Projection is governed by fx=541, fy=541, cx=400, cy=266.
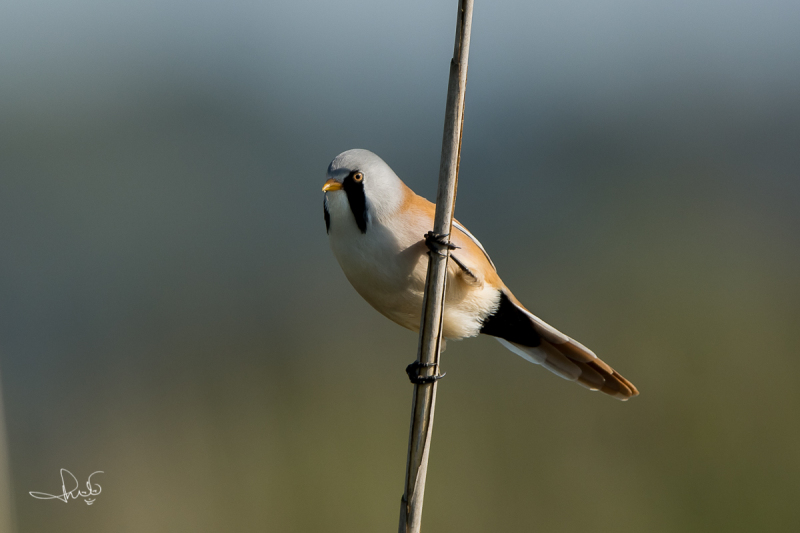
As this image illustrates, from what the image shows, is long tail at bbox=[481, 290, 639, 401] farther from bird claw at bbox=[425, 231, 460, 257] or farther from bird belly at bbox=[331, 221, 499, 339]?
bird claw at bbox=[425, 231, 460, 257]

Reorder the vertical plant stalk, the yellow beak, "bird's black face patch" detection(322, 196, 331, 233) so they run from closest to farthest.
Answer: the vertical plant stalk < the yellow beak < "bird's black face patch" detection(322, 196, 331, 233)

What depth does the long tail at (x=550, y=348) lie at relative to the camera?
7.18 feet

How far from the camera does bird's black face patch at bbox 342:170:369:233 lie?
155cm

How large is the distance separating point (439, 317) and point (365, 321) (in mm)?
6367

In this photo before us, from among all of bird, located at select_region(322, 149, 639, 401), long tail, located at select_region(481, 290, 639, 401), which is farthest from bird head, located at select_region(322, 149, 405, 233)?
long tail, located at select_region(481, 290, 639, 401)

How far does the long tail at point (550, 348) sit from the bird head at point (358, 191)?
2.68 feet

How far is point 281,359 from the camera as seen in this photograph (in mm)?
6934

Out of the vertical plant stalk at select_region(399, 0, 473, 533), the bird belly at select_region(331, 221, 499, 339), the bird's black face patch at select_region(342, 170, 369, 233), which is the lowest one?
the vertical plant stalk at select_region(399, 0, 473, 533)

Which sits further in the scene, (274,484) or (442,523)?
(274,484)

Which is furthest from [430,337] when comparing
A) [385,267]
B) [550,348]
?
[550,348]

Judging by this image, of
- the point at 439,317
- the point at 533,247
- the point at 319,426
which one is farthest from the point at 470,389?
the point at 439,317

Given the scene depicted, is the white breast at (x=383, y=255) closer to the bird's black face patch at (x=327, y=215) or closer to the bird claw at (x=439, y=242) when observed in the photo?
the bird's black face patch at (x=327, y=215)

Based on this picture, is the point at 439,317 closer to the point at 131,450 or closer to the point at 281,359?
the point at 131,450

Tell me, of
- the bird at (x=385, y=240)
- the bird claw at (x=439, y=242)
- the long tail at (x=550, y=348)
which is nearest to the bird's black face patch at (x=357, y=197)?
the bird at (x=385, y=240)
